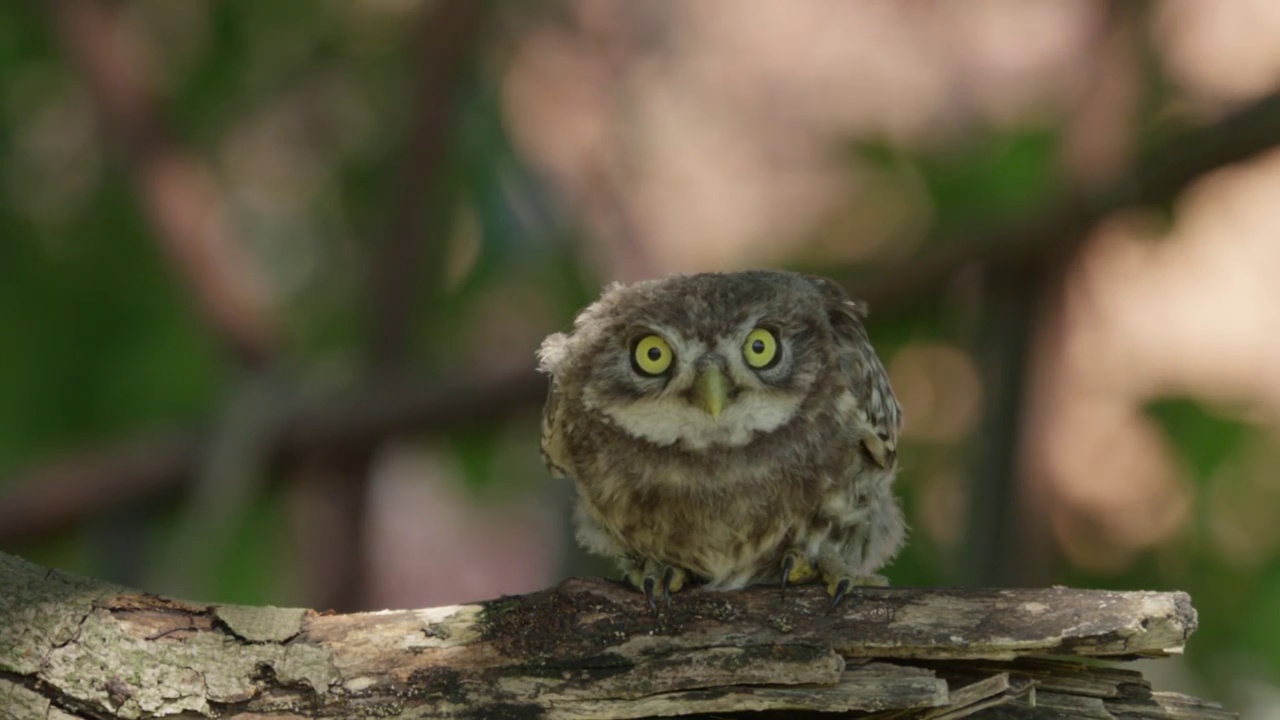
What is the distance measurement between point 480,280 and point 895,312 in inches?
92.7

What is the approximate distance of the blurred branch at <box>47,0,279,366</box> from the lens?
6582mm

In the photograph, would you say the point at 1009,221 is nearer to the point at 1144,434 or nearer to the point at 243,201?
the point at 1144,434

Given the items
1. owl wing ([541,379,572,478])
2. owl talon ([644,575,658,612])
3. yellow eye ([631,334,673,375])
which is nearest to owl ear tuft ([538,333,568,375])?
owl wing ([541,379,572,478])

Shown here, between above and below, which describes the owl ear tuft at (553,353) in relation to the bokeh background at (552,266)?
below

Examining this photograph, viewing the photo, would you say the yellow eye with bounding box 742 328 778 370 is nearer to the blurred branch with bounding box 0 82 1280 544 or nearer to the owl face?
the owl face

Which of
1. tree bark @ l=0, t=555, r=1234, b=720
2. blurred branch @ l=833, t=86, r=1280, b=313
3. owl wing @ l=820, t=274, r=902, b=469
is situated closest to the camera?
tree bark @ l=0, t=555, r=1234, b=720

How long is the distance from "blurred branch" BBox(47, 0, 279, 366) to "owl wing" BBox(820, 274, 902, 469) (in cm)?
368

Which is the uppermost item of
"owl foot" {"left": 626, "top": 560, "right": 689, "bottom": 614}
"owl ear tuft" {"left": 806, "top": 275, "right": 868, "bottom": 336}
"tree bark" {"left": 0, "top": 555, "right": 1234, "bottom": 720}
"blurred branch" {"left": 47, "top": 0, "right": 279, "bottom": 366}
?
"blurred branch" {"left": 47, "top": 0, "right": 279, "bottom": 366}

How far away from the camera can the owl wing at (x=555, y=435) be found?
12.0 feet

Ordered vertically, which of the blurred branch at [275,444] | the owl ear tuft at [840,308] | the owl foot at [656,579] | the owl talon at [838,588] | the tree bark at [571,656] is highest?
the blurred branch at [275,444]

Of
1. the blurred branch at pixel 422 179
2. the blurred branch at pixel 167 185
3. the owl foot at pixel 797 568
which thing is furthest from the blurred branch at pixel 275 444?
the owl foot at pixel 797 568

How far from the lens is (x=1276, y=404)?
5.95 m

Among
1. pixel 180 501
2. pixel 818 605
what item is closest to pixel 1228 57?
pixel 818 605

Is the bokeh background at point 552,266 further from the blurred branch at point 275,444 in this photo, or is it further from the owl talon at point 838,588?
the owl talon at point 838,588
